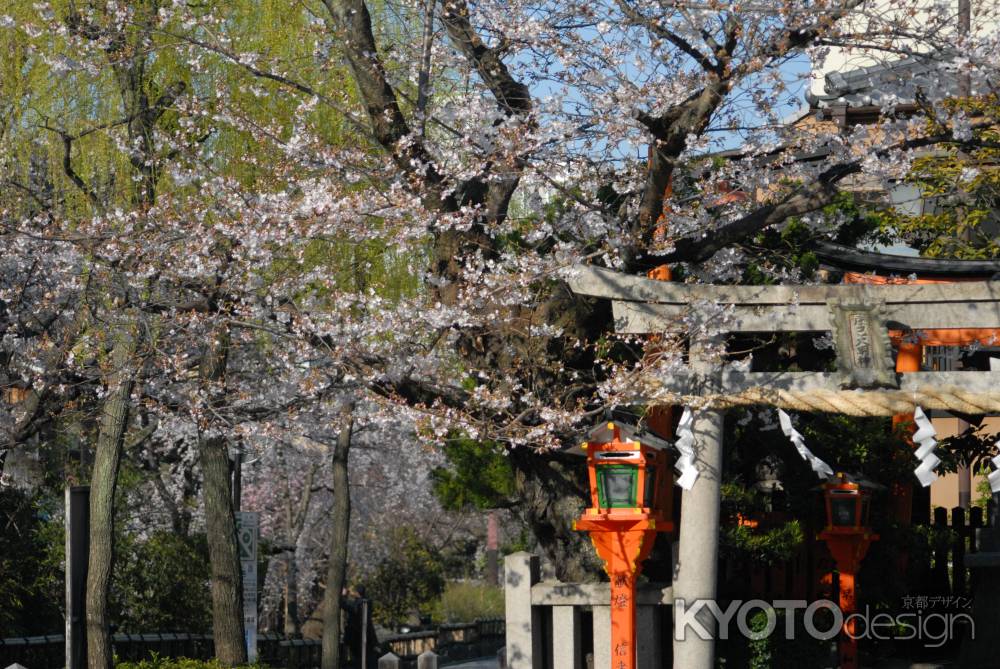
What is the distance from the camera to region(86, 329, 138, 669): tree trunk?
44.2 ft

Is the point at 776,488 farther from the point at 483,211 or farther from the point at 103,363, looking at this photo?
the point at 103,363

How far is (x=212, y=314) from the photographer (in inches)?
447

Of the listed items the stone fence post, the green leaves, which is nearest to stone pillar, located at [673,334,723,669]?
the stone fence post

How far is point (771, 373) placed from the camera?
1000 centimetres

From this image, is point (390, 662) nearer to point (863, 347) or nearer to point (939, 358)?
point (863, 347)

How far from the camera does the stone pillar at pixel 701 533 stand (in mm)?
9812

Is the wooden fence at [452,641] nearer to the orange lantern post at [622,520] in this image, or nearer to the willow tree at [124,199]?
the willow tree at [124,199]

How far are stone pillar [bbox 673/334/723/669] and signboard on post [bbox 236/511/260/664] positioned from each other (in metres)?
6.72

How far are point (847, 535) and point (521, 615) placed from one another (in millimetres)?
5392

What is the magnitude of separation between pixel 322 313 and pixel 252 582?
5573 millimetres

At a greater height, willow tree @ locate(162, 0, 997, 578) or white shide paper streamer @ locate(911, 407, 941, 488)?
willow tree @ locate(162, 0, 997, 578)

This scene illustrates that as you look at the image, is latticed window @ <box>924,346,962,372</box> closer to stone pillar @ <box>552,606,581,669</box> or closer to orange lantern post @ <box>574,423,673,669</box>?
stone pillar @ <box>552,606,581,669</box>

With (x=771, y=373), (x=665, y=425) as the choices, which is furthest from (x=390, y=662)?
(x=771, y=373)

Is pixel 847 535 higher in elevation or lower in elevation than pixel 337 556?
higher
